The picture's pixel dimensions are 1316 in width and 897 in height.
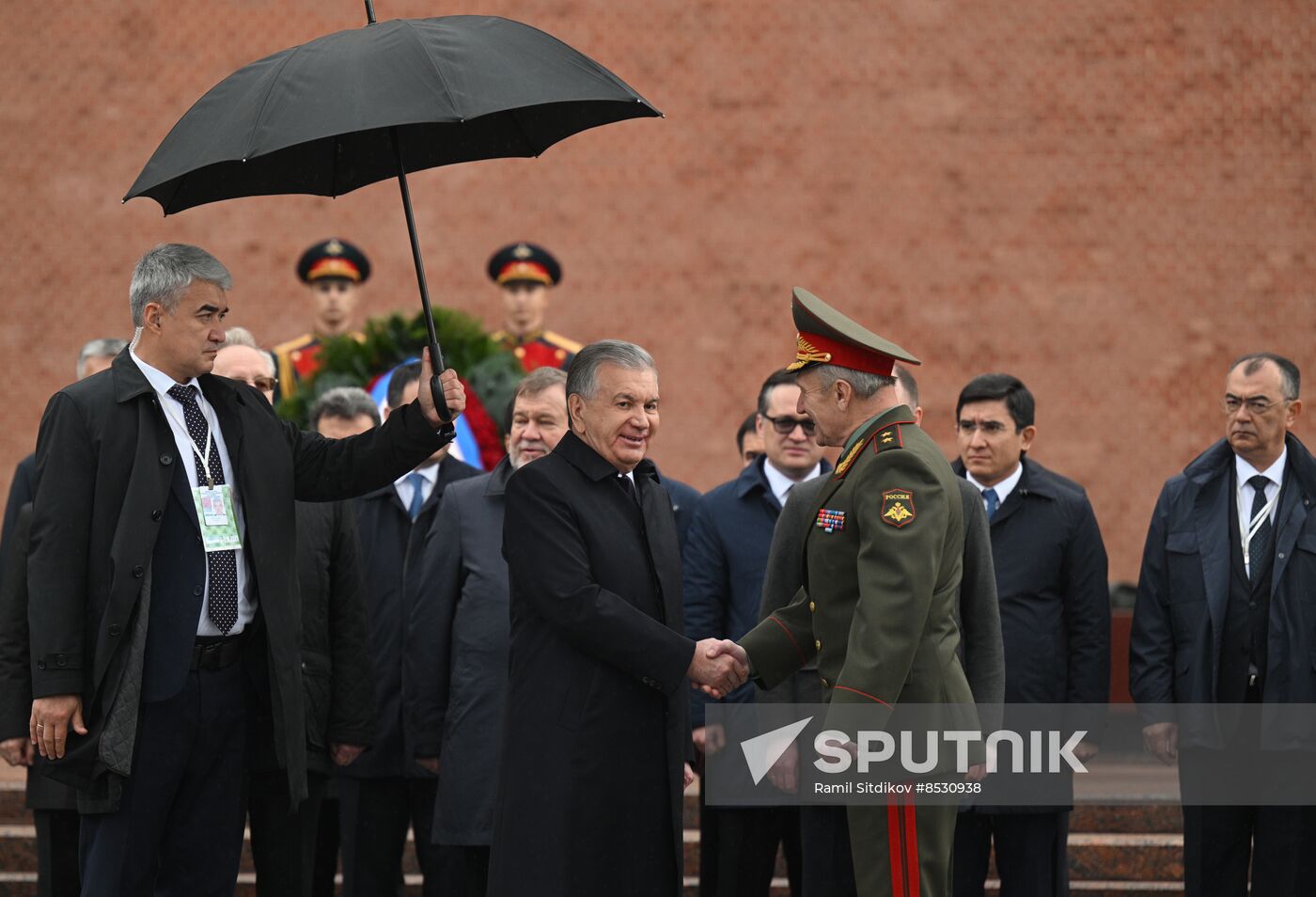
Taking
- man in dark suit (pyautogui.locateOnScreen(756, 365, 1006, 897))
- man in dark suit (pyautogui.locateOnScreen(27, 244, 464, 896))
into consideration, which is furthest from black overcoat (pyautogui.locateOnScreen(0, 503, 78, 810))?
man in dark suit (pyautogui.locateOnScreen(756, 365, 1006, 897))

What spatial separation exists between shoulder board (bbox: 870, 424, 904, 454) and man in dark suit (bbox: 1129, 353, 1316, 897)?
1.88 m

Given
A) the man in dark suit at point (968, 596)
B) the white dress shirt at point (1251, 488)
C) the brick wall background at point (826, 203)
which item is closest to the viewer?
the man in dark suit at point (968, 596)

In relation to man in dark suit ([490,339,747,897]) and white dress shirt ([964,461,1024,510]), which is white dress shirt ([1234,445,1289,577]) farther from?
man in dark suit ([490,339,747,897])

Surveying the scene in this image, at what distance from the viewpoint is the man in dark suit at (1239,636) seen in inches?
188

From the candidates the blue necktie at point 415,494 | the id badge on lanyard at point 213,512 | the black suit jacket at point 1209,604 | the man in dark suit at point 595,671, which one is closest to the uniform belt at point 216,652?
the id badge on lanyard at point 213,512

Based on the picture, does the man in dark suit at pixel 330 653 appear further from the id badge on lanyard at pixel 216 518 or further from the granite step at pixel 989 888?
the granite step at pixel 989 888

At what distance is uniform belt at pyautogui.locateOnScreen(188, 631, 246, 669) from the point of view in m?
3.59

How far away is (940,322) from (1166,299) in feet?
4.80

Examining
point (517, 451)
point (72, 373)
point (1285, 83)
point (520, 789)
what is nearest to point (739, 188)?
point (1285, 83)

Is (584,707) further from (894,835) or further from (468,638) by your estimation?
(468,638)

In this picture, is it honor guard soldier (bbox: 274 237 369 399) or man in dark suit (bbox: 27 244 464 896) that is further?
honor guard soldier (bbox: 274 237 369 399)

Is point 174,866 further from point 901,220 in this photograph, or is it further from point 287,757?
point 901,220

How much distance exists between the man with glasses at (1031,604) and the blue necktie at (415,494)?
1923 millimetres

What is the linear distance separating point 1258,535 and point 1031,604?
744 millimetres
